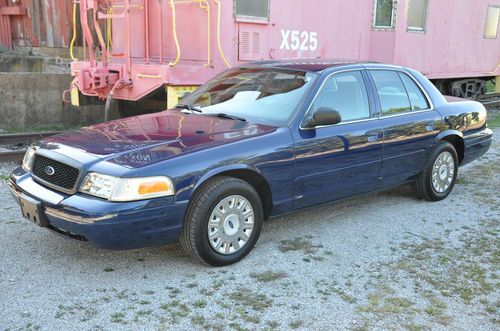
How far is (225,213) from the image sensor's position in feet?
12.7

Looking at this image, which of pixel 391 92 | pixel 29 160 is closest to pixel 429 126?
pixel 391 92

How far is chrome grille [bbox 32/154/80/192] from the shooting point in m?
3.65

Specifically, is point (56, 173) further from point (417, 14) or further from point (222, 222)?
point (417, 14)

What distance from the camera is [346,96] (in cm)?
482

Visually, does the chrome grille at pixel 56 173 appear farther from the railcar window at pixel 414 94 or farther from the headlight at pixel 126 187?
the railcar window at pixel 414 94

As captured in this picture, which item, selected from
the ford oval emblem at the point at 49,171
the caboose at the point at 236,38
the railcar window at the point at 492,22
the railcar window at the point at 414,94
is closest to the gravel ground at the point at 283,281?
the ford oval emblem at the point at 49,171

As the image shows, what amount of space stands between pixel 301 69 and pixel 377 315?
7.89 ft

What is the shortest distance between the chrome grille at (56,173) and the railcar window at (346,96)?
82.9 inches

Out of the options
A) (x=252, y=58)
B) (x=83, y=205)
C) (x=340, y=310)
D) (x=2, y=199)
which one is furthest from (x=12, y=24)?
(x=340, y=310)

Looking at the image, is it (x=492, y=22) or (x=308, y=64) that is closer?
(x=308, y=64)

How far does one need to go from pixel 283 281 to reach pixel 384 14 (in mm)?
7346

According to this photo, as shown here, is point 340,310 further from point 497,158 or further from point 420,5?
point 420,5

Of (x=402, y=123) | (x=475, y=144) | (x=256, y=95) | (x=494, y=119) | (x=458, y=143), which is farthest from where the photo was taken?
(x=494, y=119)

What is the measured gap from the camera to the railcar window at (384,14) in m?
9.53
